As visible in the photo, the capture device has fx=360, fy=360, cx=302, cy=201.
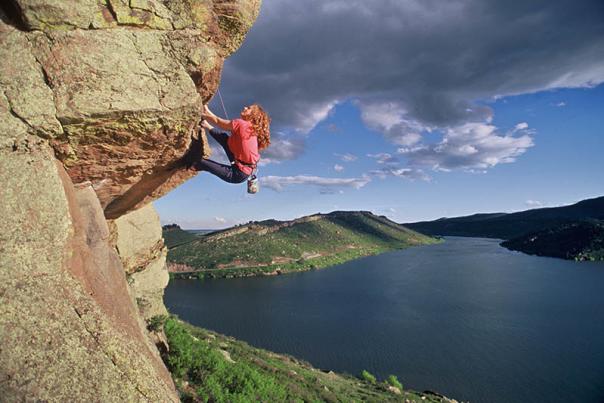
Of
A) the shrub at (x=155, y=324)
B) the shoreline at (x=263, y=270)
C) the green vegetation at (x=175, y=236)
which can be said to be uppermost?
the green vegetation at (x=175, y=236)

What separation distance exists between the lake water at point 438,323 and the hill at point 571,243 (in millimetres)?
18549

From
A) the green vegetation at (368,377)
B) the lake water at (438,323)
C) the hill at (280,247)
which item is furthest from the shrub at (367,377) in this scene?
the hill at (280,247)

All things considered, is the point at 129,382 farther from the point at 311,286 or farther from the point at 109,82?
the point at 311,286

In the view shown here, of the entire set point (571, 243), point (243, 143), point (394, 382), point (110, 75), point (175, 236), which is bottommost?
point (394, 382)

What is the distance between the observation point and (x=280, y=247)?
88.4 metres

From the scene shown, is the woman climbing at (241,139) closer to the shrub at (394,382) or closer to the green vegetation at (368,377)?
the green vegetation at (368,377)

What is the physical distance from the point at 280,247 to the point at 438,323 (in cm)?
5350

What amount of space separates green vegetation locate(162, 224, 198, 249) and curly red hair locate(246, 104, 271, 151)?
3831 inches

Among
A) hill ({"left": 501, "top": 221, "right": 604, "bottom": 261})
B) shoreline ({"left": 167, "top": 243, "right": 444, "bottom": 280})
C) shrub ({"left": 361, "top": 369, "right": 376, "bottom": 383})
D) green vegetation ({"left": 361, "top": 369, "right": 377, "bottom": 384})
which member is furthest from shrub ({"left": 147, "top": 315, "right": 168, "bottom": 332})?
hill ({"left": 501, "top": 221, "right": 604, "bottom": 261})

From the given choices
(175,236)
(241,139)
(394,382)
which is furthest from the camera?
(175,236)

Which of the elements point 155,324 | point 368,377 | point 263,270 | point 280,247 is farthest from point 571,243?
point 155,324

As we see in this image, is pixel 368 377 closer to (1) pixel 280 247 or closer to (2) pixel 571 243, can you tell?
(1) pixel 280 247

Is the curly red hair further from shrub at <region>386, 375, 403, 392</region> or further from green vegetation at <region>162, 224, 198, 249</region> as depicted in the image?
green vegetation at <region>162, 224, 198, 249</region>

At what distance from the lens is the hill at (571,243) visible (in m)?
87.4
